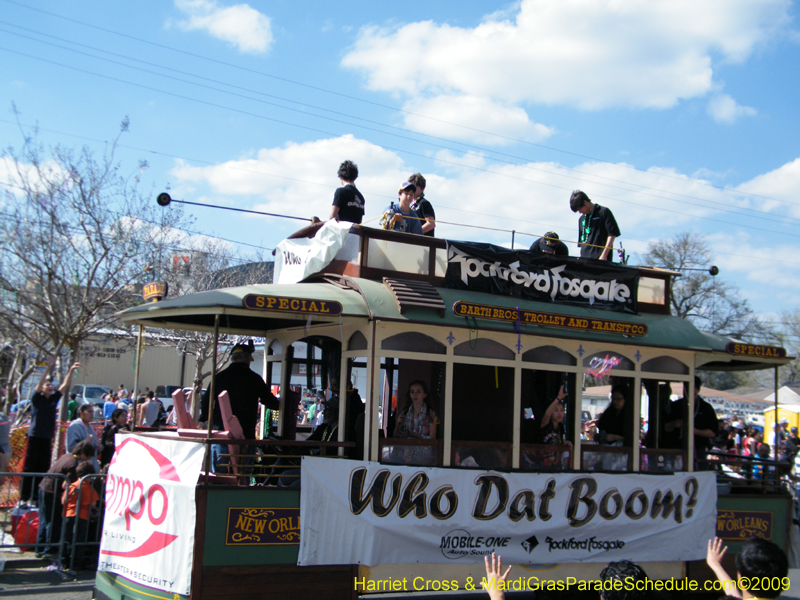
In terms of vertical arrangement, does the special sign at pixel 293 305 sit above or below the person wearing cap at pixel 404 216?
below

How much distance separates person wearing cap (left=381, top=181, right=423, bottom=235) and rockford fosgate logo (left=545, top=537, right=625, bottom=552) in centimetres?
350

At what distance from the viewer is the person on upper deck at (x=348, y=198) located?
8.00 metres

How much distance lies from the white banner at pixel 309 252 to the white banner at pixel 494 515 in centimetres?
204

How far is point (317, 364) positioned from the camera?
861 centimetres

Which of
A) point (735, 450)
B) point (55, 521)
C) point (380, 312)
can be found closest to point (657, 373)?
point (380, 312)

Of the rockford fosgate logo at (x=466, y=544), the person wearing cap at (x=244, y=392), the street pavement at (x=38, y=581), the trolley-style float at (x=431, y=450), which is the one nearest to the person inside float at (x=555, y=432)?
the trolley-style float at (x=431, y=450)

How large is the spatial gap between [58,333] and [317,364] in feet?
18.7

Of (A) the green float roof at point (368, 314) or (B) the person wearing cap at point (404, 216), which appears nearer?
(A) the green float roof at point (368, 314)

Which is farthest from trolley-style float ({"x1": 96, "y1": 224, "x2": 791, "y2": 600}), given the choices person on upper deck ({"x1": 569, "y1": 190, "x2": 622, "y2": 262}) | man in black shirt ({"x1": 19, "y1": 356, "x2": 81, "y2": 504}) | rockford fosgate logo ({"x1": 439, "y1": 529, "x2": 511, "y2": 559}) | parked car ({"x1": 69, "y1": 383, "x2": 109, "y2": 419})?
parked car ({"x1": 69, "y1": 383, "x2": 109, "y2": 419})

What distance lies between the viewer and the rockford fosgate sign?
297 inches

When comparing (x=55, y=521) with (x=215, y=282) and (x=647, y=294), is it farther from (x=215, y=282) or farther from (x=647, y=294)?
(x=215, y=282)

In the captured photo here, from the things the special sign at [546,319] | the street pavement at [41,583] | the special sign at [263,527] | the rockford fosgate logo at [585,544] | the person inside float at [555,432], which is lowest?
the street pavement at [41,583]

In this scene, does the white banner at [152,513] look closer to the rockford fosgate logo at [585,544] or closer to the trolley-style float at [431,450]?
the trolley-style float at [431,450]

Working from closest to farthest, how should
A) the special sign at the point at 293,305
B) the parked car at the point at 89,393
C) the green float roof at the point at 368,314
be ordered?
1. the special sign at the point at 293,305
2. the green float roof at the point at 368,314
3. the parked car at the point at 89,393
